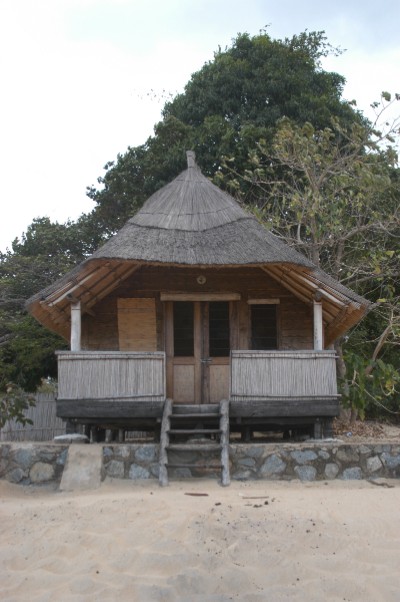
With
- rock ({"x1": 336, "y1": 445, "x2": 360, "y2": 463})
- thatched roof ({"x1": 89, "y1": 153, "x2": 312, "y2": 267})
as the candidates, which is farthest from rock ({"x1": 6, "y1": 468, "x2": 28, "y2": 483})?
rock ({"x1": 336, "y1": 445, "x2": 360, "y2": 463})

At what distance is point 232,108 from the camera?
24094 millimetres

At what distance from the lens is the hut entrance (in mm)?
12227

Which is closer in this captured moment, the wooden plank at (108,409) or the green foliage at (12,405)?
the wooden plank at (108,409)

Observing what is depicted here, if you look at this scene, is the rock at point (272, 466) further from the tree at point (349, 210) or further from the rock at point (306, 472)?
the tree at point (349, 210)

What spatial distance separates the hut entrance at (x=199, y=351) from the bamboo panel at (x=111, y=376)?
147 centimetres

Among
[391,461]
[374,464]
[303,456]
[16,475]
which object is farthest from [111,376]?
[391,461]

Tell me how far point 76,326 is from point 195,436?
2.72 metres

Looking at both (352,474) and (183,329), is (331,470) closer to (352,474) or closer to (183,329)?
(352,474)

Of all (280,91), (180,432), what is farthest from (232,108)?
(180,432)

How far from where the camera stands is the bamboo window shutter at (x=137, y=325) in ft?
40.8

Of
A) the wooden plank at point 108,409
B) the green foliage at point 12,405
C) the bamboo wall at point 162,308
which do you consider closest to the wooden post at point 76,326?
the wooden plank at point 108,409

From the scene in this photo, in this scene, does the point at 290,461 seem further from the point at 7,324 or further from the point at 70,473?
the point at 7,324

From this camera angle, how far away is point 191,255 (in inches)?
434

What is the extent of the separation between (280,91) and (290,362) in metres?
15.0
